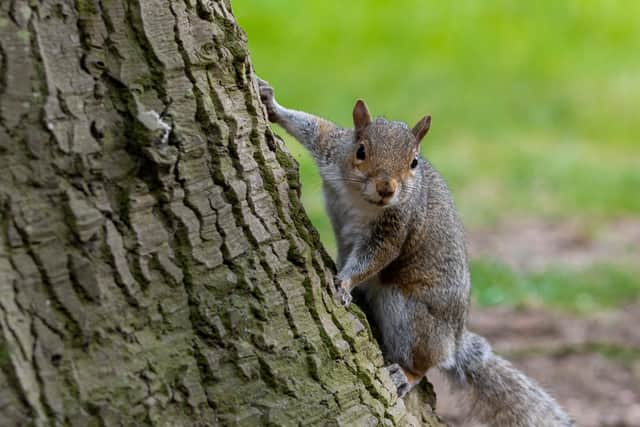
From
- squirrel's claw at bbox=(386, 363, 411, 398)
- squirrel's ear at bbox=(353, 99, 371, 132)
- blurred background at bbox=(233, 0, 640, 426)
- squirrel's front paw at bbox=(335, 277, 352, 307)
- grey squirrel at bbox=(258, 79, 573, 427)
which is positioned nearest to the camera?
squirrel's front paw at bbox=(335, 277, 352, 307)

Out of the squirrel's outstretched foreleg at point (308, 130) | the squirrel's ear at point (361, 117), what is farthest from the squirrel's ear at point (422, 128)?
the squirrel's outstretched foreleg at point (308, 130)

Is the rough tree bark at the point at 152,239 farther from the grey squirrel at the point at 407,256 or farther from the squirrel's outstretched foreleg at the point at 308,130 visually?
the squirrel's outstretched foreleg at the point at 308,130

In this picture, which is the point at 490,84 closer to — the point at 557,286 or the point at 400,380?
the point at 557,286

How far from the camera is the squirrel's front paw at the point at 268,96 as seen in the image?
2.97 metres

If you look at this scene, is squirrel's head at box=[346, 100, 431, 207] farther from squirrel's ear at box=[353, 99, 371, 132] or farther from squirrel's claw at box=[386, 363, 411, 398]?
squirrel's claw at box=[386, 363, 411, 398]

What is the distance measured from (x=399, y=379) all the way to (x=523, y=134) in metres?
6.22

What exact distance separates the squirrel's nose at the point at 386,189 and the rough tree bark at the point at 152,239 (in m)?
0.50

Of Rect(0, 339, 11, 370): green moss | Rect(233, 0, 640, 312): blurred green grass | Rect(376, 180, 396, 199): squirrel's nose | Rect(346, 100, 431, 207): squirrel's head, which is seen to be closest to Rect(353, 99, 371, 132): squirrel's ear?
Rect(346, 100, 431, 207): squirrel's head

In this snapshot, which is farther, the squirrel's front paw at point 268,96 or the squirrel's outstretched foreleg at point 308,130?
the squirrel's outstretched foreleg at point 308,130

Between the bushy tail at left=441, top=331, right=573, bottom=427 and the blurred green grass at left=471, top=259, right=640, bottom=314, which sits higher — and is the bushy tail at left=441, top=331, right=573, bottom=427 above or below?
below

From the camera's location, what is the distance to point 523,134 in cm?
870

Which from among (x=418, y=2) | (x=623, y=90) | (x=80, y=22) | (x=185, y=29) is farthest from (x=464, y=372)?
(x=418, y=2)

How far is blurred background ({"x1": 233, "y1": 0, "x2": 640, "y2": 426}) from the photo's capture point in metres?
5.02

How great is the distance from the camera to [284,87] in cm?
876
